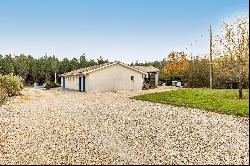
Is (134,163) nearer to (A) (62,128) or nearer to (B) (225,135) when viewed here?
(B) (225,135)

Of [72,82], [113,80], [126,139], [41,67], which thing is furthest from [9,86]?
[41,67]

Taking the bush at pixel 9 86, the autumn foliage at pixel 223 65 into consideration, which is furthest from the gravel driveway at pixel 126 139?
the bush at pixel 9 86

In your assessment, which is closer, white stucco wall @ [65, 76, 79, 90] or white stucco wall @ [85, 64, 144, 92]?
white stucco wall @ [85, 64, 144, 92]

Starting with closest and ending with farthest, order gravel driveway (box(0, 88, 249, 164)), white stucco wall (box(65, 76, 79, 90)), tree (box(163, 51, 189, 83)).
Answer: gravel driveway (box(0, 88, 249, 164)) → white stucco wall (box(65, 76, 79, 90)) → tree (box(163, 51, 189, 83))

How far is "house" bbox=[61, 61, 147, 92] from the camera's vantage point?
148ft

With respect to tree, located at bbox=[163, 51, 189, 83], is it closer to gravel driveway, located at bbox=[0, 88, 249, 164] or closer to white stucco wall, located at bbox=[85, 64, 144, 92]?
white stucco wall, located at bbox=[85, 64, 144, 92]

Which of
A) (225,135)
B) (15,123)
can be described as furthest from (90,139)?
(15,123)

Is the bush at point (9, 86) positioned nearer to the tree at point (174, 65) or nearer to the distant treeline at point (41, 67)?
the tree at point (174, 65)

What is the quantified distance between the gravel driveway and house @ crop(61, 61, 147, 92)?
25.5 m

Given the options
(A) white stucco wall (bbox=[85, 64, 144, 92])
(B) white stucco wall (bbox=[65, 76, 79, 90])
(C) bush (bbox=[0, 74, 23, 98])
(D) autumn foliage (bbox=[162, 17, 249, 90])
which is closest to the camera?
(D) autumn foliage (bbox=[162, 17, 249, 90])

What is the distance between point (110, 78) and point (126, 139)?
34072 millimetres

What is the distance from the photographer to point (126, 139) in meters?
12.5

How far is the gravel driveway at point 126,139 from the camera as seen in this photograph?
9812 millimetres

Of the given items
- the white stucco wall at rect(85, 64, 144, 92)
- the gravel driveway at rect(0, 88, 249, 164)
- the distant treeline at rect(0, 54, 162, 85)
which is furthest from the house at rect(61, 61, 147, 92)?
the distant treeline at rect(0, 54, 162, 85)
